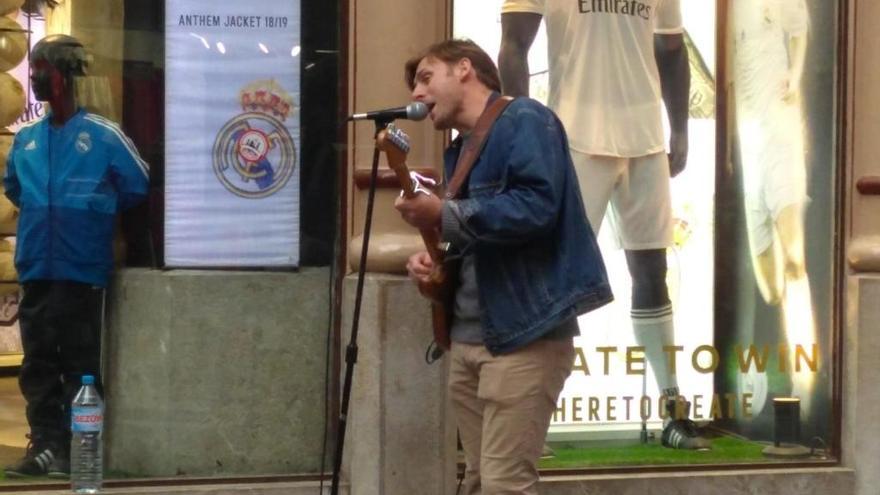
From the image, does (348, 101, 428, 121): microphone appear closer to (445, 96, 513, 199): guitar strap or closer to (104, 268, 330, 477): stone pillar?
(445, 96, 513, 199): guitar strap

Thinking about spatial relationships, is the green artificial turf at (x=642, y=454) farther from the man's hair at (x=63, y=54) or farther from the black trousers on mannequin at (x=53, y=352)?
the man's hair at (x=63, y=54)

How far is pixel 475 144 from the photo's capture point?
5094 mm

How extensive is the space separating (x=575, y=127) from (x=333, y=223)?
1.14 meters

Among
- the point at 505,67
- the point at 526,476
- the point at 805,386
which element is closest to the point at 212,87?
the point at 505,67

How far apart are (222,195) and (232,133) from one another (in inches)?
10.5

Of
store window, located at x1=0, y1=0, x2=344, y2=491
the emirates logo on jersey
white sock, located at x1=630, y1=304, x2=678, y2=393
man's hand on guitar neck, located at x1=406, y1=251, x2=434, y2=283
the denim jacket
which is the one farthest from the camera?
white sock, located at x1=630, y1=304, x2=678, y2=393

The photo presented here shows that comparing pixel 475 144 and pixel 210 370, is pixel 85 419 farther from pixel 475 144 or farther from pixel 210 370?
pixel 475 144

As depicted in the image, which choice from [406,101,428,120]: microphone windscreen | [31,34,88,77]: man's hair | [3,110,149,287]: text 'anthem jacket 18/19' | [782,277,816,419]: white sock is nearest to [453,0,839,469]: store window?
[782,277,816,419]: white sock

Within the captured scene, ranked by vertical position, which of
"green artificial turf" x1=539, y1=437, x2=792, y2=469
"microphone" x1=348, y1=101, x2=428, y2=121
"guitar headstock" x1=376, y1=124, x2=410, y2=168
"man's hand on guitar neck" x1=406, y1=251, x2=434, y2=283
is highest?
"microphone" x1=348, y1=101, x2=428, y2=121

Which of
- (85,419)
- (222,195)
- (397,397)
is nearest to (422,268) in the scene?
(397,397)

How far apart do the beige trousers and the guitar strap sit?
53 centimetres

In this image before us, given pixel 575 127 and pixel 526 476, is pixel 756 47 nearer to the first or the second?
pixel 575 127

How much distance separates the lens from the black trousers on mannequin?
6605 millimetres

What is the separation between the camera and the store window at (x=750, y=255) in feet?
23.7
